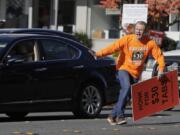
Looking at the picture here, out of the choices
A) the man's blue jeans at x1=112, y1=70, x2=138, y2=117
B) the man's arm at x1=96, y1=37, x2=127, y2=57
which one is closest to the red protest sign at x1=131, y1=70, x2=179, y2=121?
the man's blue jeans at x1=112, y1=70, x2=138, y2=117

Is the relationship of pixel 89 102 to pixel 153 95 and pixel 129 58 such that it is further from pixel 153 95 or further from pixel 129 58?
pixel 129 58

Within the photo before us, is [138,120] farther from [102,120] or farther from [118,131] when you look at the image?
[118,131]

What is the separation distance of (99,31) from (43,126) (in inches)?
878

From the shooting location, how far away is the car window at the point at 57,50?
14.3m

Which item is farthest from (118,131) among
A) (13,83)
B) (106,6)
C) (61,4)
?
(61,4)

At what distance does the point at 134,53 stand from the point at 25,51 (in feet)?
6.48

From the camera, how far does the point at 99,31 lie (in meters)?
35.1

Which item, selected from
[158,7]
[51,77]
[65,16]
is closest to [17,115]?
[51,77]

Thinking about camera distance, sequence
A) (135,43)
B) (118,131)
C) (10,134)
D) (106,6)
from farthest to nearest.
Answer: (106,6)
(135,43)
(118,131)
(10,134)

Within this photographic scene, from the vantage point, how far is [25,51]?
13992mm

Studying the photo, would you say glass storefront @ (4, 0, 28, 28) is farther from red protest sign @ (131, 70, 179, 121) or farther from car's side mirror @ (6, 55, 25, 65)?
red protest sign @ (131, 70, 179, 121)

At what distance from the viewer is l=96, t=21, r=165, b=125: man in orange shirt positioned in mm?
13164

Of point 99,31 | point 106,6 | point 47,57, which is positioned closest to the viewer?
point 47,57

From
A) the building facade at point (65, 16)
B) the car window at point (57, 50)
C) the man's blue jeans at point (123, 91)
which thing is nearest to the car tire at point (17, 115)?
the car window at point (57, 50)
